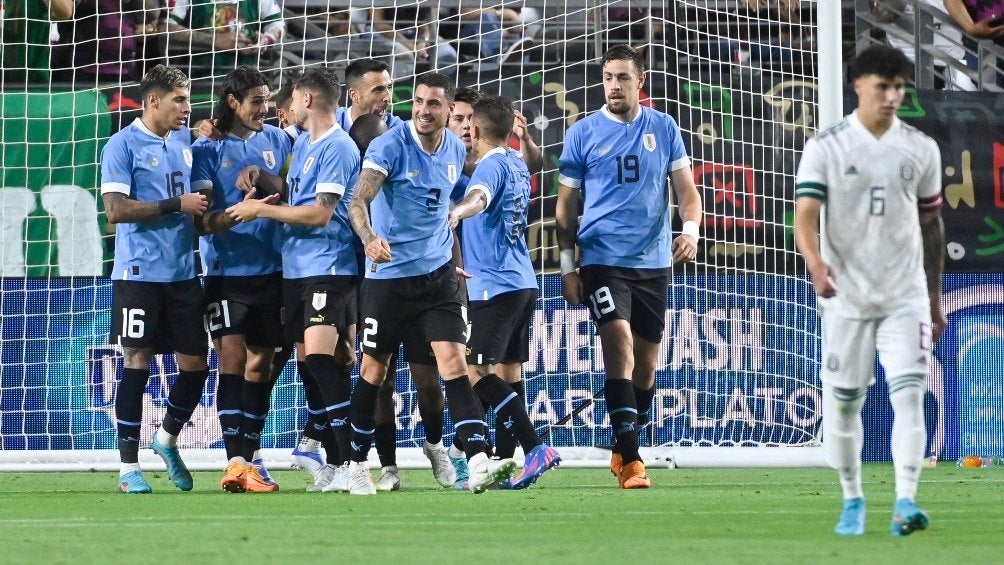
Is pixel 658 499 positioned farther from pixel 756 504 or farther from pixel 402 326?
pixel 402 326

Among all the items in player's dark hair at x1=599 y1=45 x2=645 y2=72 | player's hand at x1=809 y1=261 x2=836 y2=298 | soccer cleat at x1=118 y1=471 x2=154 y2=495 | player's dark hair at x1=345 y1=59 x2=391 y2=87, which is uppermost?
player's dark hair at x1=599 y1=45 x2=645 y2=72

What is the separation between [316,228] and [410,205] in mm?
581

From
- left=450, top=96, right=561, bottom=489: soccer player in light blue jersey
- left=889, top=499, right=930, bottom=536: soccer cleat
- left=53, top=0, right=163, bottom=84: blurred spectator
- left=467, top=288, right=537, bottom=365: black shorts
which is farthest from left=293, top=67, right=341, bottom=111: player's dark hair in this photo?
left=53, top=0, right=163, bottom=84: blurred spectator

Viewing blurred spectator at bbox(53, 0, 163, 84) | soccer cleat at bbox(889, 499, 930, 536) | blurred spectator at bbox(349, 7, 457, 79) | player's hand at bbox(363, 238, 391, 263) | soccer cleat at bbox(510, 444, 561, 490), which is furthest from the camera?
blurred spectator at bbox(349, 7, 457, 79)

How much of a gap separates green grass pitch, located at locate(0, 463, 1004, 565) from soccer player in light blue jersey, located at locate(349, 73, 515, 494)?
1.80 ft

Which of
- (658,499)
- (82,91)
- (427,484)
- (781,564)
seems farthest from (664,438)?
(781,564)

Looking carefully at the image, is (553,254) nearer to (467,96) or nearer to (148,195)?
(467,96)

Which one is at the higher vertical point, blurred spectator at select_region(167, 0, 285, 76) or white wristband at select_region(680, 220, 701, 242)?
blurred spectator at select_region(167, 0, 285, 76)

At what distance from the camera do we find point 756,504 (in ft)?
22.2

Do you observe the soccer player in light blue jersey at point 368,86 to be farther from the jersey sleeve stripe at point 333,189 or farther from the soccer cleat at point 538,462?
the soccer cleat at point 538,462

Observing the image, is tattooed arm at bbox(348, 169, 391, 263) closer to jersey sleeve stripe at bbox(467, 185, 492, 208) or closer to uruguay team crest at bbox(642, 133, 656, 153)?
jersey sleeve stripe at bbox(467, 185, 492, 208)

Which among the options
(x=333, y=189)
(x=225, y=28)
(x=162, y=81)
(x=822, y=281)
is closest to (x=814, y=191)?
(x=822, y=281)

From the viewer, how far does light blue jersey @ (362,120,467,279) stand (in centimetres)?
735

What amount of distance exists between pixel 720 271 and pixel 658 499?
4.00 m
